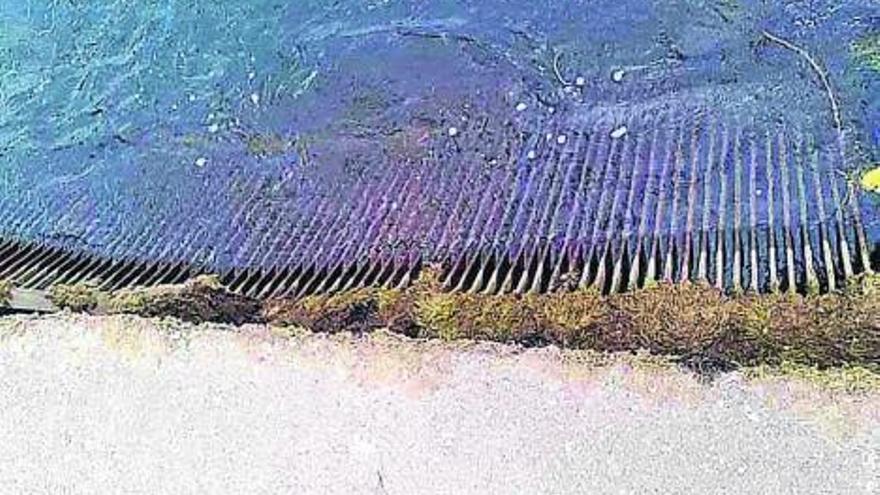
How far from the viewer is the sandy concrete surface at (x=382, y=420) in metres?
1.49

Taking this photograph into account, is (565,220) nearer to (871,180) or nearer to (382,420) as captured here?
(871,180)

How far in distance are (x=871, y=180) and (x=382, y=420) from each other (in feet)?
3.72

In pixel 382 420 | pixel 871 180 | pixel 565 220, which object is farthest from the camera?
pixel 565 220

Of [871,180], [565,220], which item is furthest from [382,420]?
[871,180]

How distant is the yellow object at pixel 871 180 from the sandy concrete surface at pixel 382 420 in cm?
76

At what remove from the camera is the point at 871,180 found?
6.98 feet

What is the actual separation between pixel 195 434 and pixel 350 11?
50.7 inches

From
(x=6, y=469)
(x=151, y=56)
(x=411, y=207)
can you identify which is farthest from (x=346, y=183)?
(x=6, y=469)

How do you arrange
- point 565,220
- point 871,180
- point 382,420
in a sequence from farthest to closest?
point 565,220 → point 871,180 → point 382,420

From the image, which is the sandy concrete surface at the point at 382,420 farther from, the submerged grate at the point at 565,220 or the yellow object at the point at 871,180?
the yellow object at the point at 871,180

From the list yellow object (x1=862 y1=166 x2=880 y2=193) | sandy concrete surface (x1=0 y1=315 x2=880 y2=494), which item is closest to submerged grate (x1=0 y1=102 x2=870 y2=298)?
yellow object (x1=862 y1=166 x2=880 y2=193)

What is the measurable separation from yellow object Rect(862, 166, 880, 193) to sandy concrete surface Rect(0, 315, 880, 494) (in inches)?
29.7

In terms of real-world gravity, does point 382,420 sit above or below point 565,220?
above

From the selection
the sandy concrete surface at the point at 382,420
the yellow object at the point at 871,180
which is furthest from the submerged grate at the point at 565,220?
the sandy concrete surface at the point at 382,420
